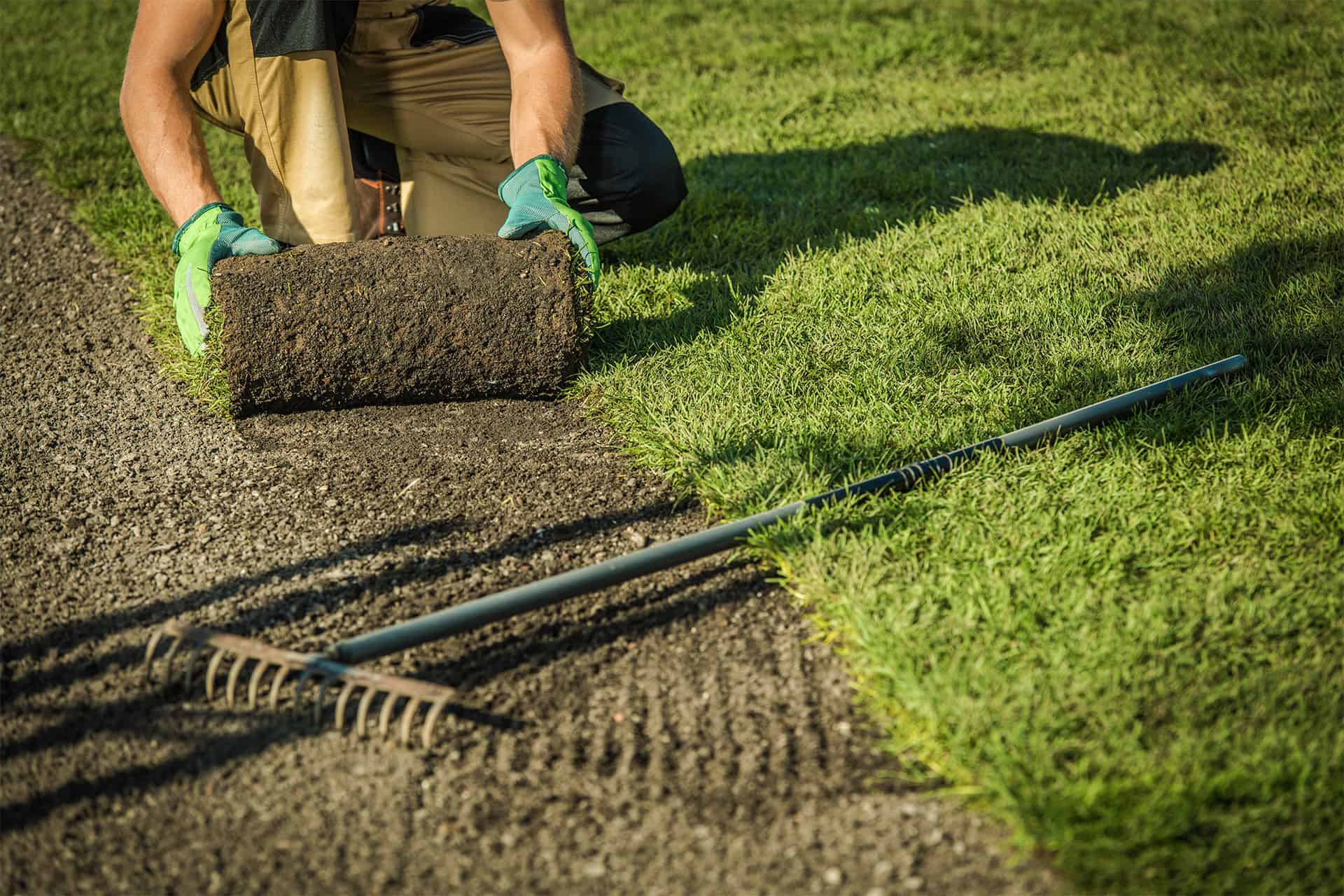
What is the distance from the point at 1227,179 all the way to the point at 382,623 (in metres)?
4.14

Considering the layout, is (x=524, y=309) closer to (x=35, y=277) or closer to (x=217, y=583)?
(x=217, y=583)

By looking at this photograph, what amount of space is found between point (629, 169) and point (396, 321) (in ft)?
4.39

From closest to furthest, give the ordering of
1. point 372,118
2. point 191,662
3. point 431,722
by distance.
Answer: point 431,722 → point 191,662 → point 372,118

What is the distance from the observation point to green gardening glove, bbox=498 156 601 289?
3508 millimetres

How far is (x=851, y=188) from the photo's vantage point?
5.03 meters

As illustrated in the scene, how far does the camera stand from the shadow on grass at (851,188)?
443 centimetres

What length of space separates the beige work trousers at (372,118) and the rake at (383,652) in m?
1.92

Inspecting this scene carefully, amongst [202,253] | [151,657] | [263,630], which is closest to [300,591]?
[263,630]

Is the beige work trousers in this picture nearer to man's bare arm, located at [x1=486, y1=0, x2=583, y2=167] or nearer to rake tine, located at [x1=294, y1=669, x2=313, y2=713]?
man's bare arm, located at [x1=486, y1=0, x2=583, y2=167]

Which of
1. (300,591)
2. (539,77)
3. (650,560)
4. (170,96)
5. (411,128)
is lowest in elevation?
(300,591)

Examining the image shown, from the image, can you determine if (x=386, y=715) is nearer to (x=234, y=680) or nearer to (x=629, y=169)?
(x=234, y=680)

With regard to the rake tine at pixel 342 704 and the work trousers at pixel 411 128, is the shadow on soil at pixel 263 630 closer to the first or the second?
the rake tine at pixel 342 704

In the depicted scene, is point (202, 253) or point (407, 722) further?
point (202, 253)

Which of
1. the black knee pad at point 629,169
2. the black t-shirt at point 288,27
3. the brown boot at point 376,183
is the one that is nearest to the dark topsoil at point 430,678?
the black knee pad at point 629,169
